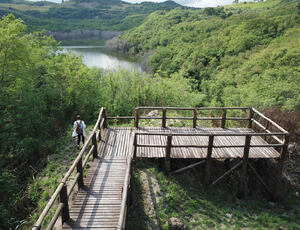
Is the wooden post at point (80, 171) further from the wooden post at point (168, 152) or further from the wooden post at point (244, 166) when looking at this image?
the wooden post at point (244, 166)

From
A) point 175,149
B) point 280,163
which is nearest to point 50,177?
point 175,149

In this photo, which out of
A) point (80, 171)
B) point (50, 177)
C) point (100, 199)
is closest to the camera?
point (100, 199)

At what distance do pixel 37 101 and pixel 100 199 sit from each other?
774 centimetres

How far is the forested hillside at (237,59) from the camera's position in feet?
69.5

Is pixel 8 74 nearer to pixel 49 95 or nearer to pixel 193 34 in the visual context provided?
pixel 49 95

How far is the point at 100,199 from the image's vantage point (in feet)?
19.2

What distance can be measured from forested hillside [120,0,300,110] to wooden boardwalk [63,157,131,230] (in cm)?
1363

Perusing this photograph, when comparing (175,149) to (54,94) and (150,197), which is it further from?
(54,94)

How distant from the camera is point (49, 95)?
43.8ft

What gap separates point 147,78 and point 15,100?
1094 centimetres

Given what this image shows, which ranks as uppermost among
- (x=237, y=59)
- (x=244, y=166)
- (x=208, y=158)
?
(x=237, y=59)

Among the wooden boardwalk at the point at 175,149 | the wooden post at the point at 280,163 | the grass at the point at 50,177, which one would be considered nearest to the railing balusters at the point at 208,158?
the wooden boardwalk at the point at 175,149

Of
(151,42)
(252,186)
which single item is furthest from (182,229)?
(151,42)

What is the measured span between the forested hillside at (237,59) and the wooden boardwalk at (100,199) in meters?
13.6
